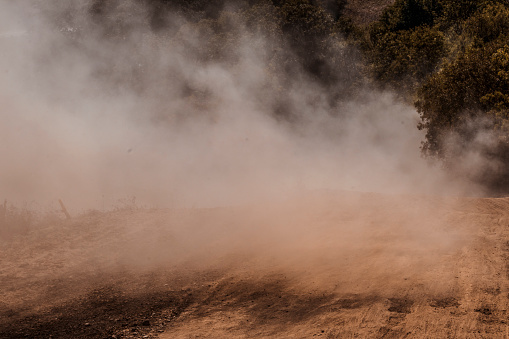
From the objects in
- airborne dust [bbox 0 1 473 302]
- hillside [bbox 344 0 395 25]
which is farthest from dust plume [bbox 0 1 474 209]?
hillside [bbox 344 0 395 25]

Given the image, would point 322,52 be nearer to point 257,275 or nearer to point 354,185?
point 354,185

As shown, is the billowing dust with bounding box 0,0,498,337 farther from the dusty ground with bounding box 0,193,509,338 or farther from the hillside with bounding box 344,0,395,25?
the hillside with bounding box 344,0,395,25

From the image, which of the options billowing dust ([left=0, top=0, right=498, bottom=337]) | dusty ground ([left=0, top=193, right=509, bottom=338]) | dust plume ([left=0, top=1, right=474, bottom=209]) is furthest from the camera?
dust plume ([left=0, top=1, right=474, bottom=209])

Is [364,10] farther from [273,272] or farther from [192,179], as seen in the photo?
[273,272]

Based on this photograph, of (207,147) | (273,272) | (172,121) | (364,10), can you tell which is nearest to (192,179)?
(207,147)

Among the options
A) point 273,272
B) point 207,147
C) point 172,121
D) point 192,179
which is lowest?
point 273,272

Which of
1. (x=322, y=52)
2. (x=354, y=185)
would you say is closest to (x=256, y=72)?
(x=322, y=52)

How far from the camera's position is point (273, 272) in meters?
7.76

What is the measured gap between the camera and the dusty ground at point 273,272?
583 cm

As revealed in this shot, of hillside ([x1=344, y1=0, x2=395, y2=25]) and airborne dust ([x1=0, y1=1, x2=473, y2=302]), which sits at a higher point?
hillside ([x1=344, y1=0, x2=395, y2=25])

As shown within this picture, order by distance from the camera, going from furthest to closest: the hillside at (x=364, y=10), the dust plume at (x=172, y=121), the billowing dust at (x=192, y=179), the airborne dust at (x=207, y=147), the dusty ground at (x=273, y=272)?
the hillside at (x=364, y=10) < the dust plume at (x=172, y=121) < the airborne dust at (x=207, y=147) < the billowing dust at (x=192, y=179) < the dusty ground at (x=273, y=272)

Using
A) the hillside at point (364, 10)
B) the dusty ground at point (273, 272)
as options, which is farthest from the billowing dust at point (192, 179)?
the hillside at point (364, 10)

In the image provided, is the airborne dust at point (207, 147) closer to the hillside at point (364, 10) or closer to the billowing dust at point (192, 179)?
the billowing dust at point (192, 179)

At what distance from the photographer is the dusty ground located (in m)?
5.83
